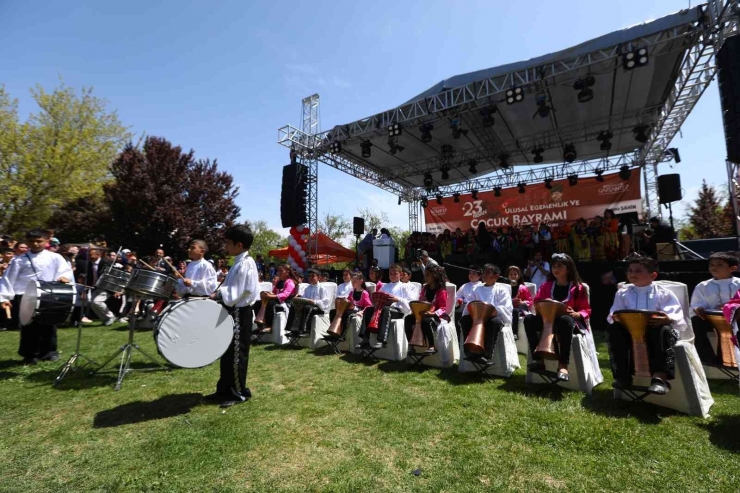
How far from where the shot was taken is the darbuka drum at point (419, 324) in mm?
4847

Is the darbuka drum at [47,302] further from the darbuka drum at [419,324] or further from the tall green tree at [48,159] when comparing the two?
the tall green tree at [48,159]

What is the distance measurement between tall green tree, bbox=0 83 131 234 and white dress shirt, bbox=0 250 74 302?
13.5 metres

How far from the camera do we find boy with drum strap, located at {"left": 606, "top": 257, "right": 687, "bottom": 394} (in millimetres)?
3018

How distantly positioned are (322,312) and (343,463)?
4.17 m

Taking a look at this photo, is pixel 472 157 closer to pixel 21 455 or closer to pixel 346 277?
pixel 346 277

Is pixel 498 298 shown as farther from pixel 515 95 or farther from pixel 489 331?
pixel 515 95

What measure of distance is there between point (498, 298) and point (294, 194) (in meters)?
9.93

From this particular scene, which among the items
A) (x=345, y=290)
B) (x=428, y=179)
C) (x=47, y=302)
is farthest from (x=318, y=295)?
(x=428, y=179)

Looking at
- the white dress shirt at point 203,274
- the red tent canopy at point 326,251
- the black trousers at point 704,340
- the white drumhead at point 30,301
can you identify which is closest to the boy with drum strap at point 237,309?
the white dress shirt at point 203,274

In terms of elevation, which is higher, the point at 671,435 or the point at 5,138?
the point at 5,138

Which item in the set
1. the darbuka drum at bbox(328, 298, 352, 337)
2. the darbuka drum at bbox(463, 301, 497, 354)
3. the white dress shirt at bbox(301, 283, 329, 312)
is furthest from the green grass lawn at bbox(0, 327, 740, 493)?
the white dress shirt at bbox(301, 283, 329, 312)

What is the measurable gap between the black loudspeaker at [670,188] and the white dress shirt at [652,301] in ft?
32.3

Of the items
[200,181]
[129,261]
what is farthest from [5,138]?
[129,261]

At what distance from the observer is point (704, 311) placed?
143 inches
